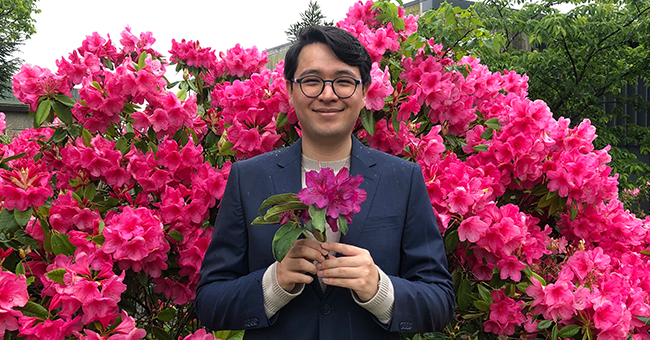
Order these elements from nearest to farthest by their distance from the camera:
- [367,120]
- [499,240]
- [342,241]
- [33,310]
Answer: [342,241] < [33,310] < [499,240] < [367,120]

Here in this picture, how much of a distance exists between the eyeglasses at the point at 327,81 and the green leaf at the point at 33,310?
1.15 meters

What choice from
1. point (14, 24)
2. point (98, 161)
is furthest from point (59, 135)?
point (14, 24)

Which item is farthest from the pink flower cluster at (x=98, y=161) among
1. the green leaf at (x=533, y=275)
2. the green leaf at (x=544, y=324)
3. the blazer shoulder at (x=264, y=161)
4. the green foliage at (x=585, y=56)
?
the green foliage at (x=585, y=56)

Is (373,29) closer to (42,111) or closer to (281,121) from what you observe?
(281,121)

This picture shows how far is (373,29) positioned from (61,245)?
1786mm

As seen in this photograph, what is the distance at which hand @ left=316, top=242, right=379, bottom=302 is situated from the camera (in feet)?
4.02

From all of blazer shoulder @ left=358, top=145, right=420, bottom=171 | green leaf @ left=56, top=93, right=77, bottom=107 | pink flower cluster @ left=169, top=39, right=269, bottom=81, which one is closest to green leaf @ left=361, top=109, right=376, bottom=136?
blazer shoulder @ left=358, top=145, right=420, bottom=171

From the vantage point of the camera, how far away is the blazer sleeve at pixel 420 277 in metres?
1.36

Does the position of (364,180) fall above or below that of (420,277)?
above

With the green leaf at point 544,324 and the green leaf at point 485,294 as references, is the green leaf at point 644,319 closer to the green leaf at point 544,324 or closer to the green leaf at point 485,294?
the green leaf at point 544,324

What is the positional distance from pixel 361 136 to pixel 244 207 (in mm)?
1033

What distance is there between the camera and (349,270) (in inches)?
48.4

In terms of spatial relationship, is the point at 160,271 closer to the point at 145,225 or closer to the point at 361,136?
the point at 145,225

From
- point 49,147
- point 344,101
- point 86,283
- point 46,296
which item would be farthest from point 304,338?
point 49,147
